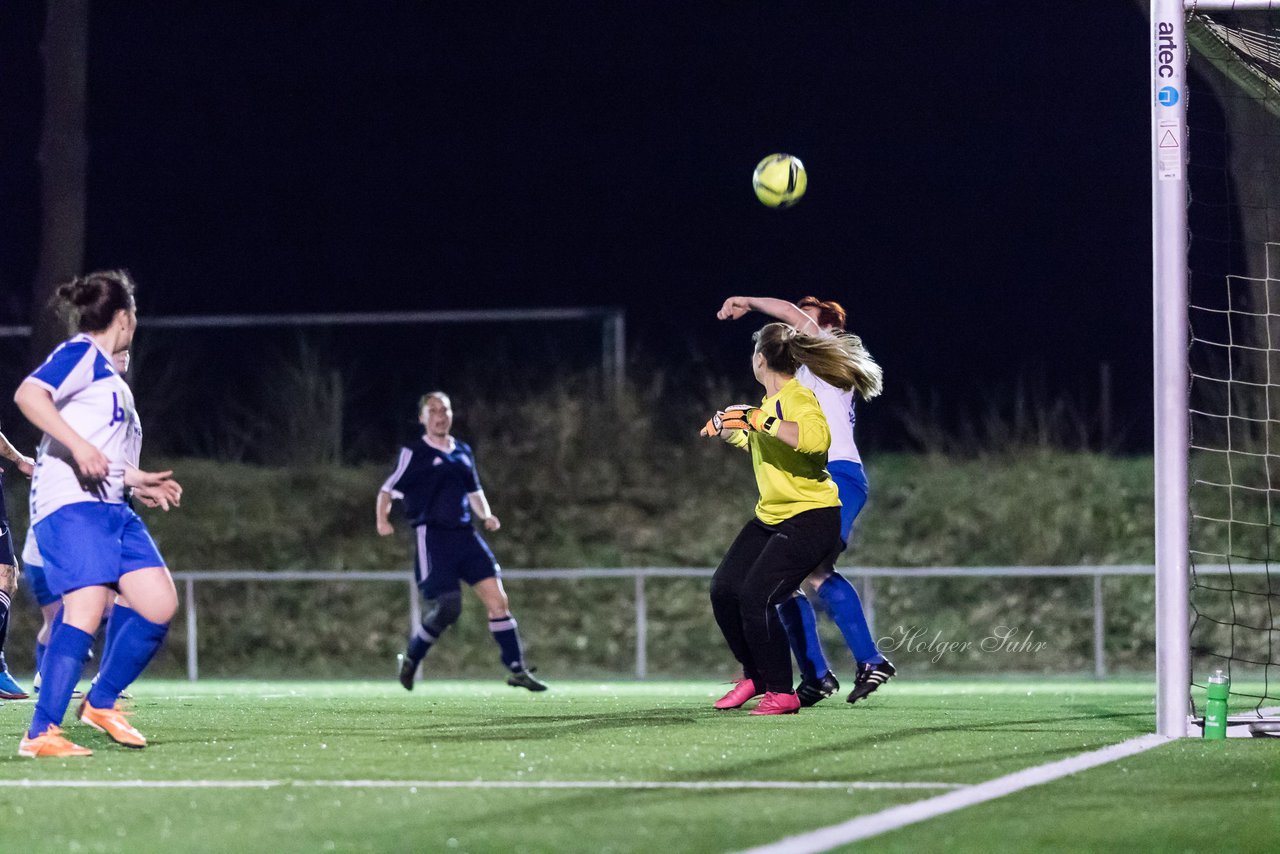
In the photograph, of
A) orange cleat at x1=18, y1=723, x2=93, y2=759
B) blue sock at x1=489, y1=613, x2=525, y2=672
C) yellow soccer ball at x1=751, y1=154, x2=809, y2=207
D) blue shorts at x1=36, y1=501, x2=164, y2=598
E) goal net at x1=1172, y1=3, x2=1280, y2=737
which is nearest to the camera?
blue shorts at x1=36, y1=501, x2=164, y2=598

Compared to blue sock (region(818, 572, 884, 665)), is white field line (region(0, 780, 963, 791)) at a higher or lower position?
lower

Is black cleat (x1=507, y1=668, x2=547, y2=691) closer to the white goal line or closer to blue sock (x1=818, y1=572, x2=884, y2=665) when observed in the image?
blue sock (x1=818, y1=572, x2=884, y2=665)

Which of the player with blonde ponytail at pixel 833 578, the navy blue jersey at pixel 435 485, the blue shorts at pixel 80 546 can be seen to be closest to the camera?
the blue shorts at pixel 80 546

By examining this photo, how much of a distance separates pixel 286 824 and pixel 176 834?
30 cm

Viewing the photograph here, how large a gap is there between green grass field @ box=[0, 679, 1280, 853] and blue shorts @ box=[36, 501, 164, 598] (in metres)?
0.67

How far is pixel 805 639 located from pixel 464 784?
383 cm

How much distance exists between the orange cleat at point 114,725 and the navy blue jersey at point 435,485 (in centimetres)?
528

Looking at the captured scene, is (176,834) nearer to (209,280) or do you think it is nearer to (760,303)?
(760,303)

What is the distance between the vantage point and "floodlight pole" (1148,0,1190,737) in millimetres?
7777

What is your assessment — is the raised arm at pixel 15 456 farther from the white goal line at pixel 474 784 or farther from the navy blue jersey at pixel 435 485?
the white goal line at pixel 474 784

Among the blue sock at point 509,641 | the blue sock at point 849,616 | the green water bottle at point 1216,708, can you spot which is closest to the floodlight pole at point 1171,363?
the green water bottle at point 1216,708

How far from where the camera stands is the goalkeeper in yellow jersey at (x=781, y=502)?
886 cm

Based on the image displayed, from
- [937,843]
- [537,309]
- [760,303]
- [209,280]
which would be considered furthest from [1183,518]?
[209,280]

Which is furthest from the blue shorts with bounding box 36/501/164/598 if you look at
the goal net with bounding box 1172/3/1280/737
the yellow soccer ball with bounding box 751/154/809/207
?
the yellow soccer ball with bounding box 751/154/809/207
